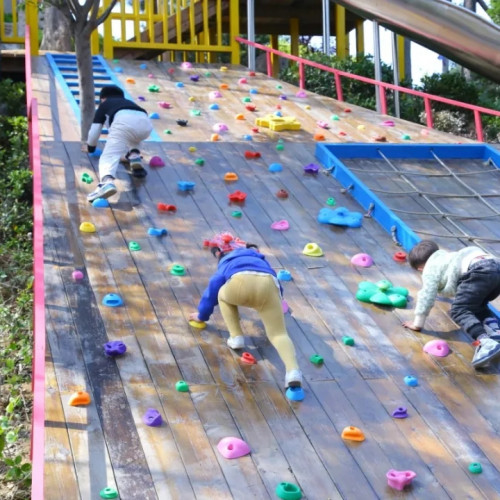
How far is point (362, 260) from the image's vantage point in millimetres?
7027

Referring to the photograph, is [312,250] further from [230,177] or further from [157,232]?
[230,177]

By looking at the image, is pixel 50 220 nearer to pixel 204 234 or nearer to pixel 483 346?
pixel 204 234

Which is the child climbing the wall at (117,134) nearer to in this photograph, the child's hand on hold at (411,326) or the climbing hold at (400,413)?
the child's hand on hold at (411,326)

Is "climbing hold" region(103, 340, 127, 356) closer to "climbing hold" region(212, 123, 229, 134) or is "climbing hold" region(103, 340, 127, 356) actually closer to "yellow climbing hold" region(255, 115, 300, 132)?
"climbing hold" region(212, 123, 229, 134)

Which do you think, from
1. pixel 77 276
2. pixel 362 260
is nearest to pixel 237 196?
pixel 362 260

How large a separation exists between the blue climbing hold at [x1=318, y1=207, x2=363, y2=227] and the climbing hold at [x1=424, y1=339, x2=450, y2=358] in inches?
85.3

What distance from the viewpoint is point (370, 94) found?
50.1ft

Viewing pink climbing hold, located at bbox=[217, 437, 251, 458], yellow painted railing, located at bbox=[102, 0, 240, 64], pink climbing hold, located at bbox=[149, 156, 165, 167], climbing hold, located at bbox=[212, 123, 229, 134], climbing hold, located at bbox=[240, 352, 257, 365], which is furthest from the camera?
yellow painted railing, located at bbox=[102, 0, 240, 64]

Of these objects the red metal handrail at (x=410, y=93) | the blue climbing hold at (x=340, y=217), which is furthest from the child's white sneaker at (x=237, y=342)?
the red metal handrail at (x=410, y=93)

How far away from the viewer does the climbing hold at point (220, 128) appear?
10.3 meters

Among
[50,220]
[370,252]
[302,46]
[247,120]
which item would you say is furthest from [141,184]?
[302,46]

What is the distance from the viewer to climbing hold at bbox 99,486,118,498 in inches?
157

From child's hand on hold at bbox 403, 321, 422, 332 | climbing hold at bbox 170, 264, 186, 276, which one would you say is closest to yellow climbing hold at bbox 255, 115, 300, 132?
climbing hold at bbox 170, 264, 186, 276

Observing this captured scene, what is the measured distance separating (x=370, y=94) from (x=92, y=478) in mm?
12219
